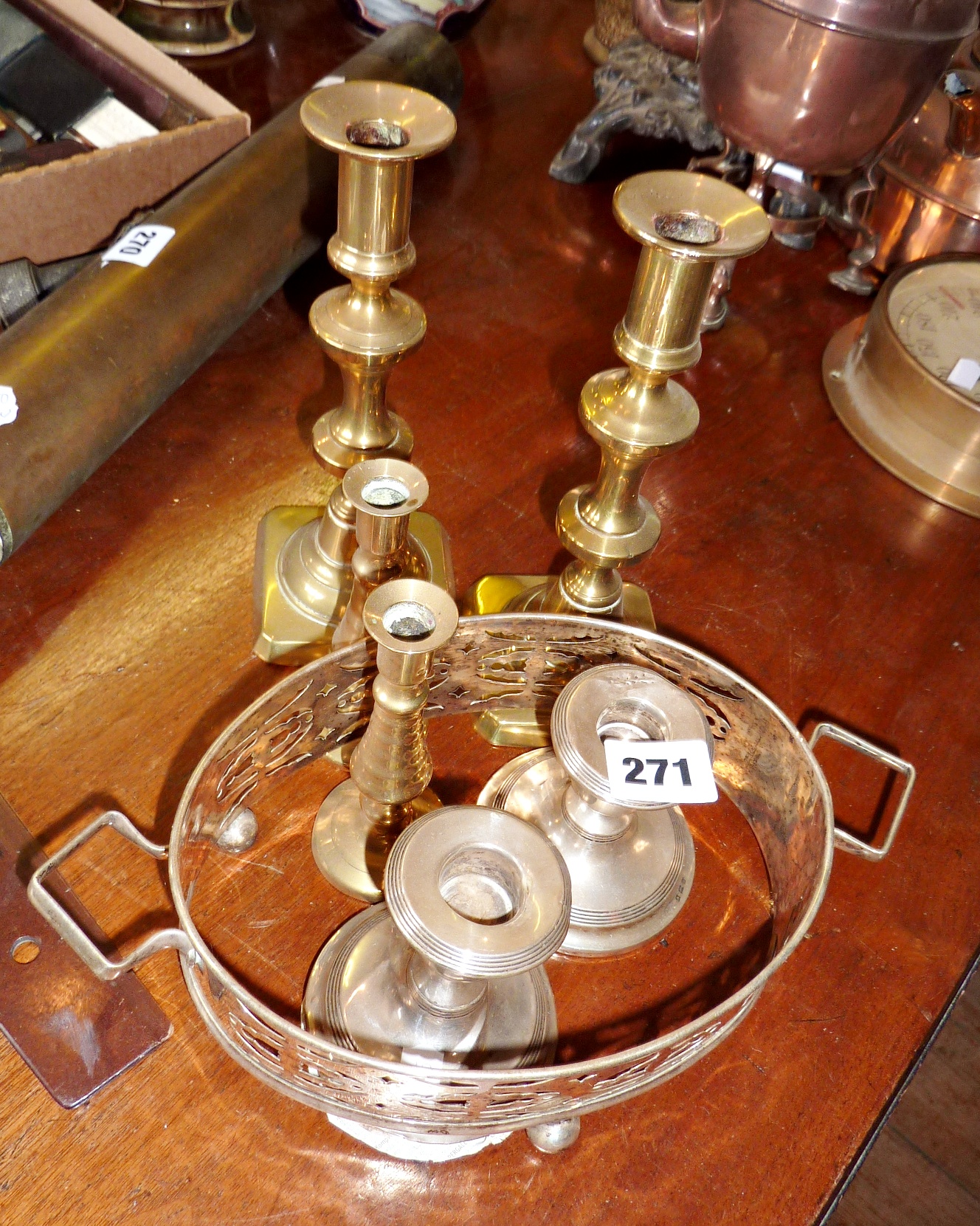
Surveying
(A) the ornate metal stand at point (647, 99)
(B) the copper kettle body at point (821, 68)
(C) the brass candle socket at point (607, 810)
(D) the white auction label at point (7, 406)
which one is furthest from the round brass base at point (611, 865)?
(A) the ornate metal stand at point (647, 99)

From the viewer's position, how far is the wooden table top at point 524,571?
57 centimetres

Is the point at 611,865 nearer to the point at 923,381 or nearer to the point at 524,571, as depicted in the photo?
the point at 524,571

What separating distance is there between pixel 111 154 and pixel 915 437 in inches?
28.1

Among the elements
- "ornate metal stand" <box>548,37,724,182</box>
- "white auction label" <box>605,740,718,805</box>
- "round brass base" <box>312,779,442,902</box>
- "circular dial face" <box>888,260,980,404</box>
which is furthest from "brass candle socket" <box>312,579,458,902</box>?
"ornate metal stand" <box>548,37,724,182</box>

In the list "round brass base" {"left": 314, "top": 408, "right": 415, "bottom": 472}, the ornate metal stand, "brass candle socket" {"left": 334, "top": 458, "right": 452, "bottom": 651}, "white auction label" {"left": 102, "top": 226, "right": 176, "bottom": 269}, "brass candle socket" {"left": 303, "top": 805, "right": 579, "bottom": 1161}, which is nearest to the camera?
"brass candle socket" {"left": 303, "top": 805, "right": 579, "bottom": 1161}

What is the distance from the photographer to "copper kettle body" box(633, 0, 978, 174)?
741 mm

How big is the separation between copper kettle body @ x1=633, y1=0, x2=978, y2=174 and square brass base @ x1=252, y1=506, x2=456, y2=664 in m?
0.40

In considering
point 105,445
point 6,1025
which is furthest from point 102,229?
point 6,1025

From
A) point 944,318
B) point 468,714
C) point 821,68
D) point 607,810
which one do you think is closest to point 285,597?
point 468,714

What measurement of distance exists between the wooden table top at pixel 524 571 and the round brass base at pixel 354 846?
96mm

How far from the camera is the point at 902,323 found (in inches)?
38.8

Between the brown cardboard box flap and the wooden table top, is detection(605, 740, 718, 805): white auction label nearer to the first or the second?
the wooden table top

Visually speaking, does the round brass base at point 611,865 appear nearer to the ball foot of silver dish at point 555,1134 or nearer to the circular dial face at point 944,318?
the ball foot of silver dish at point 555,1134

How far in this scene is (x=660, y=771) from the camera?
0.55m
